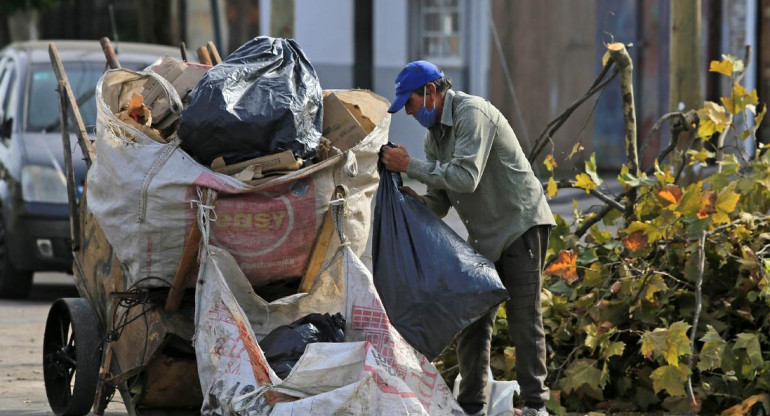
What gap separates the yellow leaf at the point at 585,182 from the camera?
630 cm

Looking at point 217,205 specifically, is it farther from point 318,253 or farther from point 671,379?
point 671,379

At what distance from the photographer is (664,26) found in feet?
51.4

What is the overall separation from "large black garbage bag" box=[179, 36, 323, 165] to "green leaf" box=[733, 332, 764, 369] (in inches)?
78.8

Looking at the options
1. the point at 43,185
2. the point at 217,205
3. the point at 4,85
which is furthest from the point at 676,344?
the point at 4,85

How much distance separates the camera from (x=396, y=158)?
532cm

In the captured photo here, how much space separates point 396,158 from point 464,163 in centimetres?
28

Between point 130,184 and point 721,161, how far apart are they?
2.85 m

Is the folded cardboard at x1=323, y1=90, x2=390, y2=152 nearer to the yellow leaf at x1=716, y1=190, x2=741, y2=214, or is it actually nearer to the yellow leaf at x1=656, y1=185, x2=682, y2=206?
the yellow leaf at x1=656, y1=185, x2=682, y2=206

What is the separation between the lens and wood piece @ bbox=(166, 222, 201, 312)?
5195 millimetres

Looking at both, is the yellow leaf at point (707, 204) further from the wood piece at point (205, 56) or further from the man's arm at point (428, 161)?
the wood piece at point (205, 56)

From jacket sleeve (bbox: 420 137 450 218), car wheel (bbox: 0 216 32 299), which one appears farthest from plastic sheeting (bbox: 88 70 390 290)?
car wheel (bbox: 0 216 32 299)

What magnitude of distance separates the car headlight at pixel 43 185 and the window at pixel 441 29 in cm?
907

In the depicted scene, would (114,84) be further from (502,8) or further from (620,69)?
(502,8)

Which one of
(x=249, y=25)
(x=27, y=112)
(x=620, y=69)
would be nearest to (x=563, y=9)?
(x=249, y=25)
